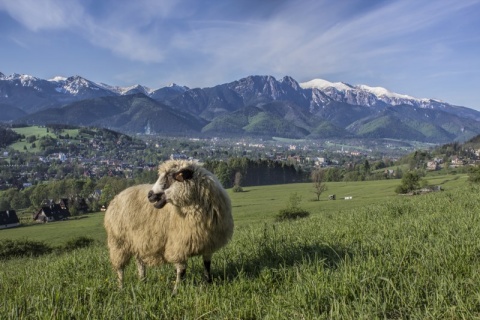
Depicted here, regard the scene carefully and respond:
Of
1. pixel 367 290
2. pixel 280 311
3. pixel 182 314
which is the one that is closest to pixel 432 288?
pixel 367 290

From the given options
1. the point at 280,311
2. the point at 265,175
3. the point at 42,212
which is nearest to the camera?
the point at 280,311

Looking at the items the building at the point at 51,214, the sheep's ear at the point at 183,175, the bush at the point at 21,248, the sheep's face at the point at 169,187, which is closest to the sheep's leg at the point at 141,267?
the sheep's face at the point at 169,187

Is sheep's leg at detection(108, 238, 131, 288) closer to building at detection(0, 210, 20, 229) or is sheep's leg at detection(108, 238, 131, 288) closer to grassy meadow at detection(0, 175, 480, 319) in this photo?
grassy meadow at detection(0, 175, 480, 319)

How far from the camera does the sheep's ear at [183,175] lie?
6602 mm

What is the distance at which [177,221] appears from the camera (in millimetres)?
6707

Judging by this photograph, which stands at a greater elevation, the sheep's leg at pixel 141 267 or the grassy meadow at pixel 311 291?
the grassy meadow at pixel 311 291

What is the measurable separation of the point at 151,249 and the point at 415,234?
5404 millimetres

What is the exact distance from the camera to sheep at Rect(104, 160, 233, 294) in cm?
640

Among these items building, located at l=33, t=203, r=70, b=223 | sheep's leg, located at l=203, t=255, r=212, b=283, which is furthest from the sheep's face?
building, located at l=33, t=203, r=70, b=223

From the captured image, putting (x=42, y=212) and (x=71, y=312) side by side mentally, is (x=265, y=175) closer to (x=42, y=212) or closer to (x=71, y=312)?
(x=42, y=212)

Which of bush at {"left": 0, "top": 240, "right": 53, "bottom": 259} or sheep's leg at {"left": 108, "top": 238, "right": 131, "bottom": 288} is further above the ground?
sheep's leg at {"left": 108, "top": 238, "right": 131, "bottom": 288}

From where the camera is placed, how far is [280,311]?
407 cm

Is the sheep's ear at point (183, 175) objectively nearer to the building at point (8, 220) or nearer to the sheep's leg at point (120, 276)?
the sheep's leg at point (120, 276)

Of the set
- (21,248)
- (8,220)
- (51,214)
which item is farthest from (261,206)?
(8,220)
